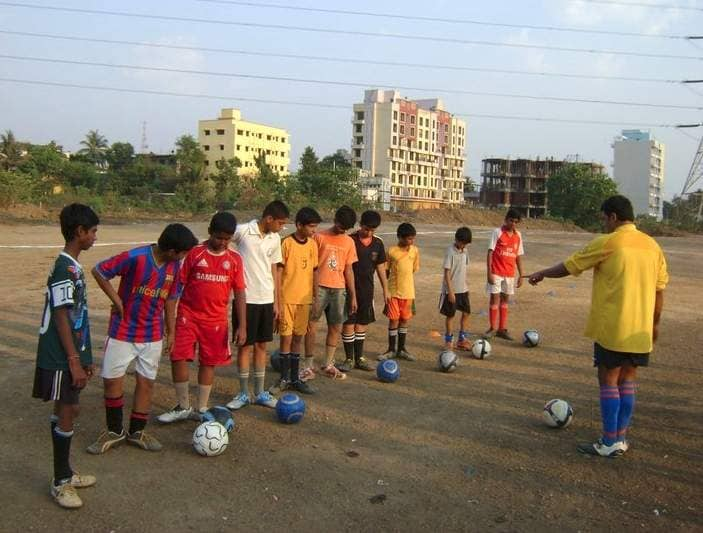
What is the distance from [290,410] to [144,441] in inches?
51.4

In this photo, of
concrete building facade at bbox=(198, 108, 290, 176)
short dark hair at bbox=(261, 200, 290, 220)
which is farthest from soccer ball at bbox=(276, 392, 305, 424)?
concrete building facade at bbox=(198, 108, 290, 176)

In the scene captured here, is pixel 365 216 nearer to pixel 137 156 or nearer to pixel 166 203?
pixel 166 203

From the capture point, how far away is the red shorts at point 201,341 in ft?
19.0

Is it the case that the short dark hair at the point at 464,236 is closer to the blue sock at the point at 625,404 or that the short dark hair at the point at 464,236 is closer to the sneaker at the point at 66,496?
the blue sock at the point at 625,404

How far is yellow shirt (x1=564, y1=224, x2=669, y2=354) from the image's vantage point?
542 centimetres

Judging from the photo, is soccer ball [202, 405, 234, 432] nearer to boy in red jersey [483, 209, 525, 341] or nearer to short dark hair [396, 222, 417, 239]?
short dark hair [396, 222, 417, 239]

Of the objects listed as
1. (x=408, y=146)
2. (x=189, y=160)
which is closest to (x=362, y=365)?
(x=189, y=160)

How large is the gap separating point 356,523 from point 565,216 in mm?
85601

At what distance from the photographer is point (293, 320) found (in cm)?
713

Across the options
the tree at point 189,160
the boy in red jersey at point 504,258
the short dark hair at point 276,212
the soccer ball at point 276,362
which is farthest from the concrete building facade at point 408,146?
the short dark hair at point 276,212

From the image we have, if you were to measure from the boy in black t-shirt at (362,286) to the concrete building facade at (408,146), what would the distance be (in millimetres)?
106354

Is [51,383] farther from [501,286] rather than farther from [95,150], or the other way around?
[95,150]

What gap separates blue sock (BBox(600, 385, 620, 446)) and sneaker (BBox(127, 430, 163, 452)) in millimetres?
3634

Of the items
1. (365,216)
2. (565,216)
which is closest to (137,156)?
(565,216)
